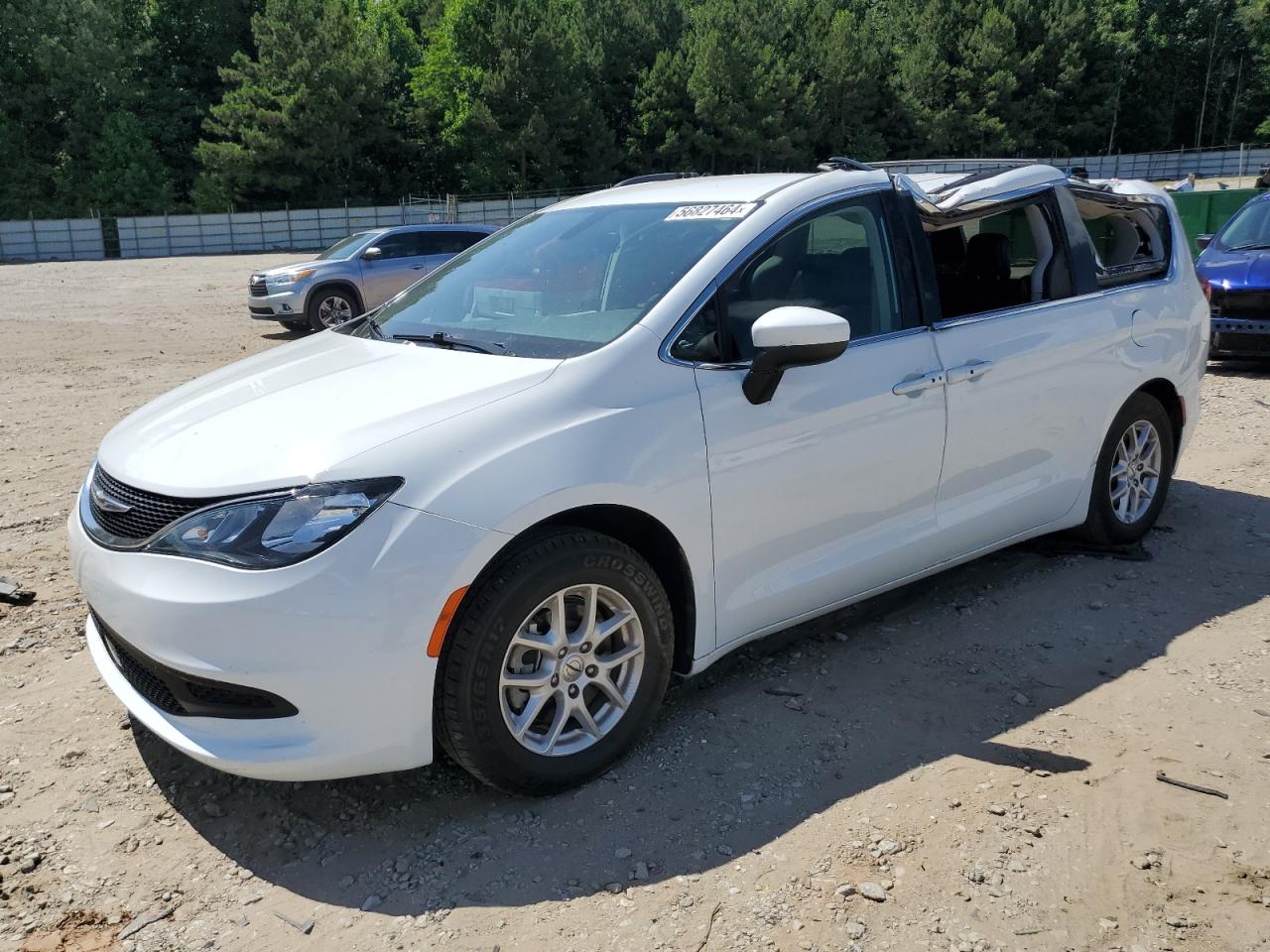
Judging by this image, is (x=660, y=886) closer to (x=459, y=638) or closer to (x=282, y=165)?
(x=459, y=638)

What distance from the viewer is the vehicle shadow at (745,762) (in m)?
2.99

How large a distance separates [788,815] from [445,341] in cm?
192

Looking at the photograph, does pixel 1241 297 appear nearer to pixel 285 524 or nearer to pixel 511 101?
pixel 285 524

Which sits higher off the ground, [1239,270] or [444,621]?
[1239,270]

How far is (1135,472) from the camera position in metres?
5.23

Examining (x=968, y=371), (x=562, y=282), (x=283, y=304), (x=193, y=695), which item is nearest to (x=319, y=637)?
(x=193, y=695)

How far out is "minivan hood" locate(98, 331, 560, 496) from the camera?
2.95 m

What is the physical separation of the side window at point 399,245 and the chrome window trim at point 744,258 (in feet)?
41.8

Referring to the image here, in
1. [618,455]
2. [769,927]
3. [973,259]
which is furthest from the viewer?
[973,259]

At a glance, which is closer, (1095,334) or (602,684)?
(602,684)

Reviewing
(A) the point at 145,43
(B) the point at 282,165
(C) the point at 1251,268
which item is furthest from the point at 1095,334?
(A) the point at 145,43

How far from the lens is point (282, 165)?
179ft

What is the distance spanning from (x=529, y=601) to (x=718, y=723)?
3.33 feet

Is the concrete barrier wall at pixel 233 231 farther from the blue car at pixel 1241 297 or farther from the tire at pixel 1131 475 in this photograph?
the tire at pixel 1131 475
